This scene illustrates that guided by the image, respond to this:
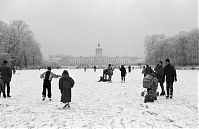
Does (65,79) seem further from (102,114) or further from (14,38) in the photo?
(14,38)

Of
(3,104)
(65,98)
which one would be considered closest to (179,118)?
(65,98)

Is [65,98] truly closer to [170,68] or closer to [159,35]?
[170,68]

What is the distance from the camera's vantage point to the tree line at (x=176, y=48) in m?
81.8

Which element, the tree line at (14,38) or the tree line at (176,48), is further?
the tree line at (176,48)

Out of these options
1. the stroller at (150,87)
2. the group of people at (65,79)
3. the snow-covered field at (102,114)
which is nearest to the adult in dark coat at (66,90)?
the group of people at (65,79)

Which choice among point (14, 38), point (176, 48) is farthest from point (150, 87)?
point (176, 48)

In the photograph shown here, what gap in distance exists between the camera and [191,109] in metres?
10.8

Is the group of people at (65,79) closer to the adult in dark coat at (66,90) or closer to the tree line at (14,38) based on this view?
the adult in dark coat at (66,90)

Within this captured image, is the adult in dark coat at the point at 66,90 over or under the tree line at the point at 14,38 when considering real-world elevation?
under

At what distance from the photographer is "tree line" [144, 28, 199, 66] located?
81750mm

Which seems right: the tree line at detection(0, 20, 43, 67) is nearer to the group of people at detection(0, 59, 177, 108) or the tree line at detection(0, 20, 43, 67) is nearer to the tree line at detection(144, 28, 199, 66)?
the tree line at detection(144, 28, 199, 66)

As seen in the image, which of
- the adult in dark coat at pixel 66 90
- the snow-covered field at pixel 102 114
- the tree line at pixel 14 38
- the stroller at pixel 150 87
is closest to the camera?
the snow-covered field at pixel 102 114

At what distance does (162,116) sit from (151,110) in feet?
3.54

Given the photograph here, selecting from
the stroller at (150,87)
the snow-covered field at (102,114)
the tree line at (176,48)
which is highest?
the tree line at (176,48)
